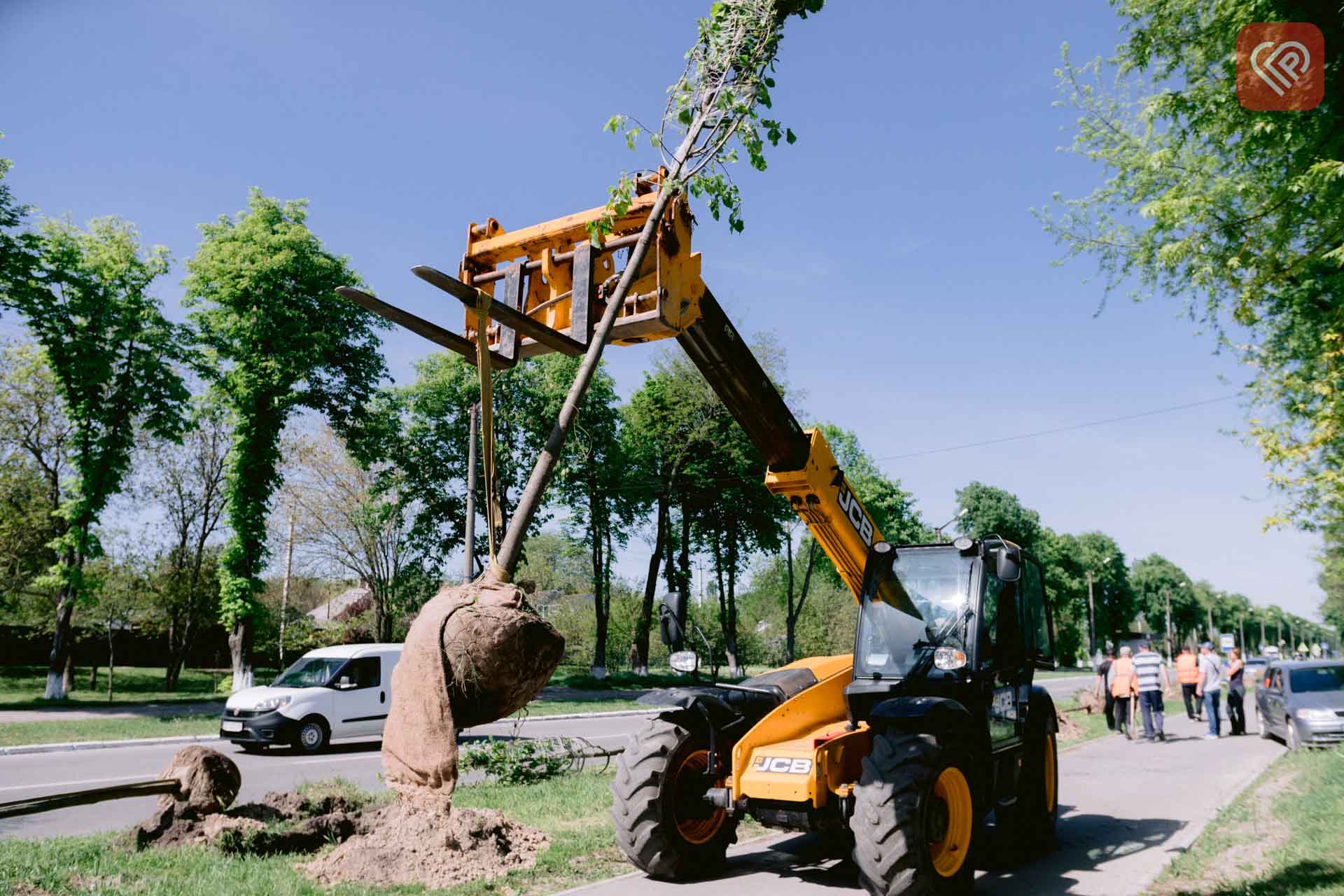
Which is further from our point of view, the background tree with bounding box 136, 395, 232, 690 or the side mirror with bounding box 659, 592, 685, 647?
the background tree with bounding box 136, 395, 232, 690

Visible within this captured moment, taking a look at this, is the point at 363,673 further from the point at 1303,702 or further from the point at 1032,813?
the point at 1303,702

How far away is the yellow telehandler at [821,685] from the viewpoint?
5.23m

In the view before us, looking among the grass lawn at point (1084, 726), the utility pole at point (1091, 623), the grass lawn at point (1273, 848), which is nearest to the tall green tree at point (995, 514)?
the utility pole at point (1091, 623)

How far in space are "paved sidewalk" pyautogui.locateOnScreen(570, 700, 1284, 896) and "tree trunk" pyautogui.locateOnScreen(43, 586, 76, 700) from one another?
73.2 ft

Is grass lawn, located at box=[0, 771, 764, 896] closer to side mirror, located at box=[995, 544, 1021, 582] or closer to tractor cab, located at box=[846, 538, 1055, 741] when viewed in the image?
tractor cab, located at box=[846, 538, 1055, 741]

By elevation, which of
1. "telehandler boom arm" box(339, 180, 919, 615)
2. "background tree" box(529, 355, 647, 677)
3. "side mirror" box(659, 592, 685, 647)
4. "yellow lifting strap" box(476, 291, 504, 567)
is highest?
"background tree" box(529, 355, 647, 677)

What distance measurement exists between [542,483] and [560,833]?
5.31m

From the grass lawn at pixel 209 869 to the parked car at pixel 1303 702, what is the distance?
12102mm

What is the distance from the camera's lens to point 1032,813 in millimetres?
8008

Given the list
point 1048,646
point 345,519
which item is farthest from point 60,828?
point 345,519

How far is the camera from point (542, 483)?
4.04 metres

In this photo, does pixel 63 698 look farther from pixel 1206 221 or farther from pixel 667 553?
pixel 1206 221

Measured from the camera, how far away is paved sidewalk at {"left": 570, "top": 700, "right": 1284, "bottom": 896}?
21.6 feet

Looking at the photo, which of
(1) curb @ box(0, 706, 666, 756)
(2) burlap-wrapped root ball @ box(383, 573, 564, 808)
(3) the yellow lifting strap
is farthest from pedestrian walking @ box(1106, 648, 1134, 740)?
(2) burlap-wrapped root ball @ box(383, 573, 564, 808)
